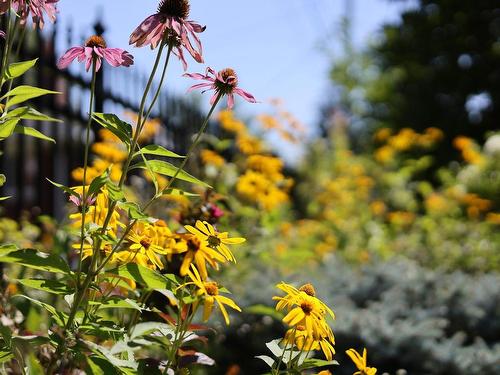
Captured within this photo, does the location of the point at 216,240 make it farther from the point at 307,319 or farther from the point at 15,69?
the point at 15,69

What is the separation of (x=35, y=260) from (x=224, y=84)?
0.51m

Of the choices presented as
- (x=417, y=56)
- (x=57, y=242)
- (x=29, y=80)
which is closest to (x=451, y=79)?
(x=417, y=56)

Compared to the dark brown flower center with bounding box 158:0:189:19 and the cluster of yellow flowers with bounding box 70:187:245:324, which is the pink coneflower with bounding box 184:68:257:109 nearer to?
the dark brown flower center with bounding box 158:0:189:19

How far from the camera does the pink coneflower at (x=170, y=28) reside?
129 cm

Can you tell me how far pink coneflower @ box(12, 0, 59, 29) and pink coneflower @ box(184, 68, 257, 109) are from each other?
379 mm

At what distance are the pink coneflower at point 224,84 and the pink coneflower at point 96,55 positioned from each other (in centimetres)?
14

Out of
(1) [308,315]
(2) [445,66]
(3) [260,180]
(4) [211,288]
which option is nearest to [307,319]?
(1) [308,315]

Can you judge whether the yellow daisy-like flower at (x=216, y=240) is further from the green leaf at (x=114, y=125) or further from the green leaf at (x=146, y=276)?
the green leaf at (x=114, y=125)

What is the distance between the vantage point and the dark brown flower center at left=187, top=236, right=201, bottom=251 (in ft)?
4.45

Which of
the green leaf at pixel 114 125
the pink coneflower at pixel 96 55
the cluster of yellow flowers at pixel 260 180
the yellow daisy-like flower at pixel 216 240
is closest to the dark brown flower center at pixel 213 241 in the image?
the yellow daisy-like flower at pixel 216 240

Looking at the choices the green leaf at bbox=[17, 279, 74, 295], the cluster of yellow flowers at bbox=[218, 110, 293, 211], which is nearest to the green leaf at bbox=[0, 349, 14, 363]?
the green leaf at bbox=[17, 279, 74, 295]

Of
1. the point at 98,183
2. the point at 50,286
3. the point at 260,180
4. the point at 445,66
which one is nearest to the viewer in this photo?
the point at 98,183

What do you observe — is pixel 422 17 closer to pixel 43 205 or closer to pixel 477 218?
pixel 477 218

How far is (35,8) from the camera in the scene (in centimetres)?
150
